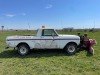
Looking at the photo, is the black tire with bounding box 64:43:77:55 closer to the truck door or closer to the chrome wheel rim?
the chrome wheel rim

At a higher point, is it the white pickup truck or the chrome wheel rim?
the white pickup truck

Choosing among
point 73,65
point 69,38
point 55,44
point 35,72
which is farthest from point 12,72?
point 69,38

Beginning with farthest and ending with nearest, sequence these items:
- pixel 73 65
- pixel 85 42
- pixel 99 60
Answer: pixel 85 42
pixel 99 60
pixel 73 65

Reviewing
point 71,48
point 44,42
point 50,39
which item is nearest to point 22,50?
point 44,42

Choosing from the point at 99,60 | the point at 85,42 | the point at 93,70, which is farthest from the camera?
the point at 85,42

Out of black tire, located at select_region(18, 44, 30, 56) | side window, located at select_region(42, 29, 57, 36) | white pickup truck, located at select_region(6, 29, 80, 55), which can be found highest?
side window, located at select_region(42, 29, 57, 36)

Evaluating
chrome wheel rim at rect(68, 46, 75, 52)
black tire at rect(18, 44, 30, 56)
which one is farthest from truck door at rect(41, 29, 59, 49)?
black tire at rect(18, 44, 30, 56)

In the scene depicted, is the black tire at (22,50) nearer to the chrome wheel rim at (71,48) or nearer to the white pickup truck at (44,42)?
the white pickup truck at (44,42)

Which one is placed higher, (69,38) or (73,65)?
(69,38)

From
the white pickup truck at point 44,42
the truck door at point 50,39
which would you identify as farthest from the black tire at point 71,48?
the truck door at point 50,39

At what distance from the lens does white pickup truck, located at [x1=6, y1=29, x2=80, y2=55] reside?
10383 mm

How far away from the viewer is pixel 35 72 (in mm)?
6902

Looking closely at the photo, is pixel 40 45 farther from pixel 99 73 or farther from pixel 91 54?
pixel 99 73

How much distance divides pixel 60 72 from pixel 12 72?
2.07m
